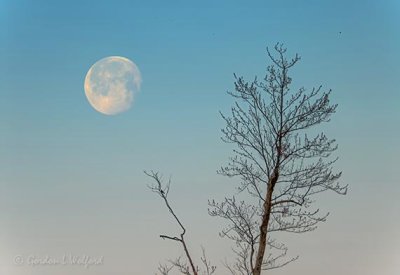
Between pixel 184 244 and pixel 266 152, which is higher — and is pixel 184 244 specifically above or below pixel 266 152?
below

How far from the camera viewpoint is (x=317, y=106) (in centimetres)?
677

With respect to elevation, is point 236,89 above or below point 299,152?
above

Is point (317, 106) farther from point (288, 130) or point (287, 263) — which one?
point (287, 263)

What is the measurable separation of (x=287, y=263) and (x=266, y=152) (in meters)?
1.63

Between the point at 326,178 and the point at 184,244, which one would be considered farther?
the point at 184,244

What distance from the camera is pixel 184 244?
7.11m

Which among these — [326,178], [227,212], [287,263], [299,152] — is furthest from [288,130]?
[287,263]

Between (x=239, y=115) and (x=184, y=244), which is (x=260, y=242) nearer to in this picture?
(x=184, y=244)

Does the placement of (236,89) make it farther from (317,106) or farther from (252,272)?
(252,272)

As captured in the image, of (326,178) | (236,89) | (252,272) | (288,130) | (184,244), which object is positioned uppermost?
(236,89)

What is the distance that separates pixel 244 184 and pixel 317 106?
1435mm

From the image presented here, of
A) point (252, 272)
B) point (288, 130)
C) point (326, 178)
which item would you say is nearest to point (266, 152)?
point (288, 130)

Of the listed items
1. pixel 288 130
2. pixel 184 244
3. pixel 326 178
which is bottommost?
pixel 184 244

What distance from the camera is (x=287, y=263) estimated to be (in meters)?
7.17
